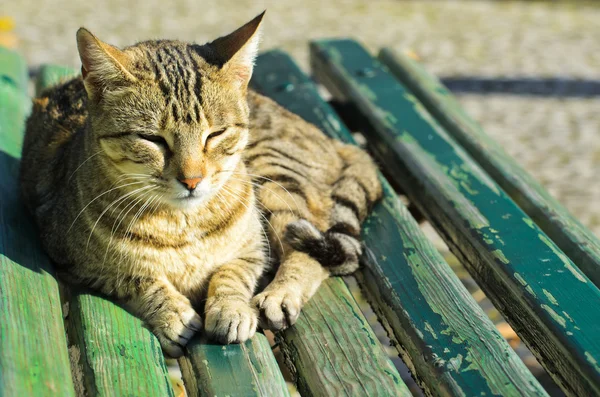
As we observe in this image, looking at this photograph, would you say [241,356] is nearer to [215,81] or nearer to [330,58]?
[215,81]

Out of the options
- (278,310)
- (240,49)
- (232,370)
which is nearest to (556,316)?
(278,310)

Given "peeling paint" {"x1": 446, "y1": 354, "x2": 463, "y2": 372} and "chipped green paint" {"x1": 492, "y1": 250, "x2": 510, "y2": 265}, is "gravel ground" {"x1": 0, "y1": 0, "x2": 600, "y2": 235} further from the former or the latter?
"peeling paint" {"x1": 446, "y1": 354, "x2": 463, "y2": 372}

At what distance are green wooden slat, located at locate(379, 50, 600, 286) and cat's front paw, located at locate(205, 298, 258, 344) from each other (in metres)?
1.21

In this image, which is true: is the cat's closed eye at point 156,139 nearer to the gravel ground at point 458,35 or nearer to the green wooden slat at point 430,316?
the green wooden slat at point 430,316

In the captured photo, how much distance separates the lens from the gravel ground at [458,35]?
211 inches

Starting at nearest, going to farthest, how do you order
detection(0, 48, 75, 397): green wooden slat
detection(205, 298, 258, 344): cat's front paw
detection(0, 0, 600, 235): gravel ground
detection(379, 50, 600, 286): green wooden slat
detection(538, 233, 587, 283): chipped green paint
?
1. detection(0, 48, 75, 397): green wooden slat
2. detection(205, 298, 258, 344): cat's front paw
3. detection(538, 233, 587, 283): chipped green paint
4. detection(379, 50, 600, 286): green wooden slat
5. detection(0, 0, 600, 235): gravel ground

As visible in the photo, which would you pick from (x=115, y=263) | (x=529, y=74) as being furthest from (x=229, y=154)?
(x=529, y=74)

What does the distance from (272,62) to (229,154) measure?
1.77 meters

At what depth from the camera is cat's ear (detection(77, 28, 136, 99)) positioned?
2.32 metres

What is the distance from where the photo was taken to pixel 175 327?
2.40 m

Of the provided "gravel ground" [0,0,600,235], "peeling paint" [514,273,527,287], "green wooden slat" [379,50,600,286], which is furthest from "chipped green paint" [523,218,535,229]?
"gravel ground" [0,0,600,235]

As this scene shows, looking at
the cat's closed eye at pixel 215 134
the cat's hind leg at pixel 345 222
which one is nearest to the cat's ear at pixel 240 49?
the cat's closed eye at pixel 215 134

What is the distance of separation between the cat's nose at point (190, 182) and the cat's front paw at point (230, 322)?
40cm

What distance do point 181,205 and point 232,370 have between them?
60cm
